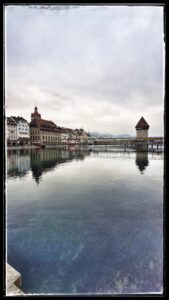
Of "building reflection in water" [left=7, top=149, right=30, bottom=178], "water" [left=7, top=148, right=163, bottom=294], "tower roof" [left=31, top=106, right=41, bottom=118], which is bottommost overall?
"water" [left=7, top=148, right=163, bottom=294]

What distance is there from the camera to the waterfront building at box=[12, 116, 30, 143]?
2192 inches

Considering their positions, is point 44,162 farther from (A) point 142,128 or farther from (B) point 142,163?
(A) point 142,128

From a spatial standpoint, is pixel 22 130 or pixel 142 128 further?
pixel 142 128

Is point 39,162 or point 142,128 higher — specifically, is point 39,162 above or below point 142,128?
below

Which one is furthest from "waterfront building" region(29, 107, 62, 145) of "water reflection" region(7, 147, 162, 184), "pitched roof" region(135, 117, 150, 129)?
"pitched roof" region(135, 117, 150, 129)

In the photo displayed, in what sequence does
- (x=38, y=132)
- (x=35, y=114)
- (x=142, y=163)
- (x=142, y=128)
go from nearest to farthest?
(x=142, y=163) → (x=38, y=132) → (x=142, y=128) → (x=35, y=114)

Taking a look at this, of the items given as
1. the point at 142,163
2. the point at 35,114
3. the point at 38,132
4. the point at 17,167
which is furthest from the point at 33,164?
the point at 35,114

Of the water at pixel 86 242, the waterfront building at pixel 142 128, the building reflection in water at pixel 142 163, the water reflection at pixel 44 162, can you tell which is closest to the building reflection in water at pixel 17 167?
the water reflection at pixel 44 162

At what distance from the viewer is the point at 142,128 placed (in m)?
67.6

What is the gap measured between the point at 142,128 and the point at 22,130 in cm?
4981

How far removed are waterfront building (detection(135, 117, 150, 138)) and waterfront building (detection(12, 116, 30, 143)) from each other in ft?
153

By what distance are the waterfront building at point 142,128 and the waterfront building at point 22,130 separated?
4658 centimetres

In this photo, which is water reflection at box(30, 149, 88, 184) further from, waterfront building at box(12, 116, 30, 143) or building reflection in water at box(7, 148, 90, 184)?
waterfront building at box(12, 116, 30, 143)

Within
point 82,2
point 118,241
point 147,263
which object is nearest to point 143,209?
point 118,241
